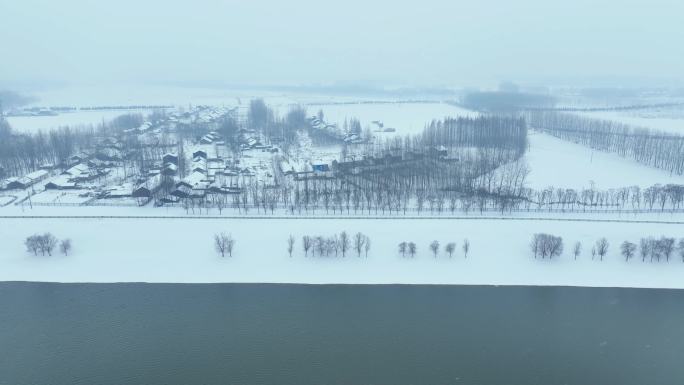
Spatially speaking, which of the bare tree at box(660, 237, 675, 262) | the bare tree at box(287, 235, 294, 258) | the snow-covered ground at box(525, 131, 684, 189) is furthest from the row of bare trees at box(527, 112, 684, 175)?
the bare tree at box(287, 235, 294, 258)

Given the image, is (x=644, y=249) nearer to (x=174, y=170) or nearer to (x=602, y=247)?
(x=602, y=247)

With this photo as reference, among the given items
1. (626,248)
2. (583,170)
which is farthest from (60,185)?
(583,170)

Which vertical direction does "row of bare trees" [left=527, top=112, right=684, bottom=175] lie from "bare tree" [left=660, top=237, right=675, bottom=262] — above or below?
above

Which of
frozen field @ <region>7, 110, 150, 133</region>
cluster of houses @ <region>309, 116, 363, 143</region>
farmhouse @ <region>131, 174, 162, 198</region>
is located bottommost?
farmhouse @ <region>131, 174, 162, 198</region>

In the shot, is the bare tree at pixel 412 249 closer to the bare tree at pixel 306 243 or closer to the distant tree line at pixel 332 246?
the distant tree line at pixel 332 246

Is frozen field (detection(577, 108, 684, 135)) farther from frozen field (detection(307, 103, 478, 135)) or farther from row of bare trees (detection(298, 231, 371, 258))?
row of bare trees (detection(298, 231, 371, 258))

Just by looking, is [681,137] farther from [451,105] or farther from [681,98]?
[681,98]

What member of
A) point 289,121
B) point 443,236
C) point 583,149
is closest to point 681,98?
point 583,149
